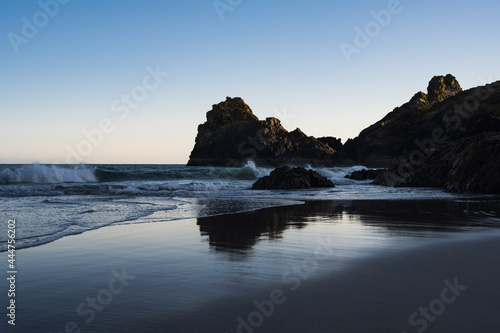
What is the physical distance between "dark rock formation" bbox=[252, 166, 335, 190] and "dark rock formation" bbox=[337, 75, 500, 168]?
51033mm

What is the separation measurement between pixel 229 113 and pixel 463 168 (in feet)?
376

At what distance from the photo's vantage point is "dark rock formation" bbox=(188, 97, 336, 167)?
102 meters

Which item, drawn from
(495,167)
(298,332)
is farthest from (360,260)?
(495,167)

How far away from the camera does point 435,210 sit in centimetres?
906

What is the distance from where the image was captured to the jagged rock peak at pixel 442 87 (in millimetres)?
109600

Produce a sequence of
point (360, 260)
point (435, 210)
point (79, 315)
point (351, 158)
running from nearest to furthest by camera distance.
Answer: point (79, 315) < point (360, 260) < point (435, 210) < point (351, 158)

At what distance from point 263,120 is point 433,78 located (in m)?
53.9

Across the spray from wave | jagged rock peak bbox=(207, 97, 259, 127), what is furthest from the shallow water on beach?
jagged rock peak bbox=(207, 97, 259, 127)

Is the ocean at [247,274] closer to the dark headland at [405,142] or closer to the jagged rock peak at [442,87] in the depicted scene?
the dark headland at [405,142]

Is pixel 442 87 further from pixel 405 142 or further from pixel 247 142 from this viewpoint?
pixel 247 142

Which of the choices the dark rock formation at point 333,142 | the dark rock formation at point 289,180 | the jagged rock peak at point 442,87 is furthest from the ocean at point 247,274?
the jagged rock peak at point 442,87

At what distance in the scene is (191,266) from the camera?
3.90m

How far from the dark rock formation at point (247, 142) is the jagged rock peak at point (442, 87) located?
3554 centimetres

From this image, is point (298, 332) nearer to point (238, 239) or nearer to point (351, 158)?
point (238, 239)
